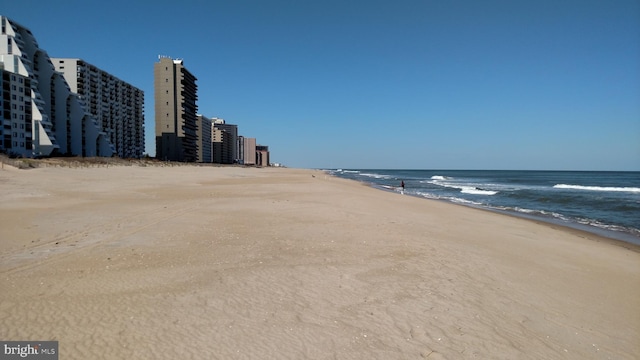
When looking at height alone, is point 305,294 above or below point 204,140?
below

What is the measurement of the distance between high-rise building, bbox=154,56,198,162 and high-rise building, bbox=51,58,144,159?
10.7m

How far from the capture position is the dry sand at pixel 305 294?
11.9ft

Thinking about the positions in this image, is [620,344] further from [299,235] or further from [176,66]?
[176,66]

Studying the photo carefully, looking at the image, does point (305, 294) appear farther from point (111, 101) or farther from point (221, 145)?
point (221, 145)

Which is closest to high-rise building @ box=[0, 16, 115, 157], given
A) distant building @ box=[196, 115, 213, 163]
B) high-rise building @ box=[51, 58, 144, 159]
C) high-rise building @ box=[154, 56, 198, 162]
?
high-rise building @ box=[51, 58, 144, 159]

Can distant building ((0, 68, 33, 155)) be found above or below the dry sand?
above

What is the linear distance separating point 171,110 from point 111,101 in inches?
690

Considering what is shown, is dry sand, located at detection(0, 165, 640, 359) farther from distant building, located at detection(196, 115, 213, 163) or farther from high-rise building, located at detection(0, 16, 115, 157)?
distant building, located at detection(196, 115, 213, 163)

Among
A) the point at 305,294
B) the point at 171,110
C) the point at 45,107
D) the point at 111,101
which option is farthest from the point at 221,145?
the point at 305,294

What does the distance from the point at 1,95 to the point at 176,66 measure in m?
65.4

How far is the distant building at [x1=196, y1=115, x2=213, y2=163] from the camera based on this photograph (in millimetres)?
153000

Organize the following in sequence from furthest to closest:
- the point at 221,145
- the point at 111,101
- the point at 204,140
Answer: the point at 221,145 → the point at 204,140 → the point at 111,101

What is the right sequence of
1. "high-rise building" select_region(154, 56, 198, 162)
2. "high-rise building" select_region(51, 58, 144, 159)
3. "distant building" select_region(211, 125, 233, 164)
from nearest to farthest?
1. "high-rise building" select_region(51, 58, 144, 159)
2. "high-rise building" select_region(154, 56, 198, 162)
3. "distant building" select_region(211, 125, 233, 164)

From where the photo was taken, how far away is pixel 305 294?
195 inches
